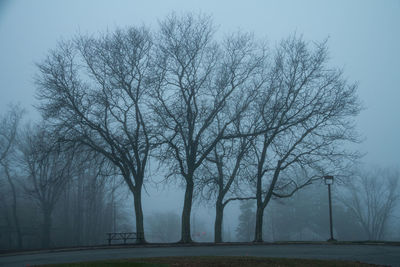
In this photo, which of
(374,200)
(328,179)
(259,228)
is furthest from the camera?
(374,200)

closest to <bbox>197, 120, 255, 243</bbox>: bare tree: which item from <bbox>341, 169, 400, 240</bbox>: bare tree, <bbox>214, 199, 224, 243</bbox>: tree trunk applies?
<bbox>214, 199, 224, 243</bbox>: tree trunk

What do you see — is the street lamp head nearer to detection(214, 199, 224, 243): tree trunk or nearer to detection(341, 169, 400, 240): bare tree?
detection(214, 199, 224, 243): tree trunk

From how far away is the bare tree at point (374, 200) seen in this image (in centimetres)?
5859

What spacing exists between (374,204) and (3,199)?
50.3 meters

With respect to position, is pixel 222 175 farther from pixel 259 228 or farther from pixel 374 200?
pixel 374 200

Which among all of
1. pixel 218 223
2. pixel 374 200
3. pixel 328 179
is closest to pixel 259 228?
pixel 218 223

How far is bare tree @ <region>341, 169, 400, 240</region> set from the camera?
2307 inches

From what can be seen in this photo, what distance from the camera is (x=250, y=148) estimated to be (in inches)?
1077

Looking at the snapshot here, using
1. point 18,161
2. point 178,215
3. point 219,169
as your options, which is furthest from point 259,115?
point 178,215

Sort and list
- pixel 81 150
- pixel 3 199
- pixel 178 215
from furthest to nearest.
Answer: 1. pixel 178 215
2. pixel 3 199
3. pixel 81 150

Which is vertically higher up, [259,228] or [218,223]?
[218,223]

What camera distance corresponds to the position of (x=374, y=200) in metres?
59.2

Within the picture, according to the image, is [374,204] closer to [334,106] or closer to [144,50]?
[334,106]

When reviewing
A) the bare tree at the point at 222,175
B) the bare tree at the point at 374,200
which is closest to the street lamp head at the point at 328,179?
the bare tree at the point at 222,175
